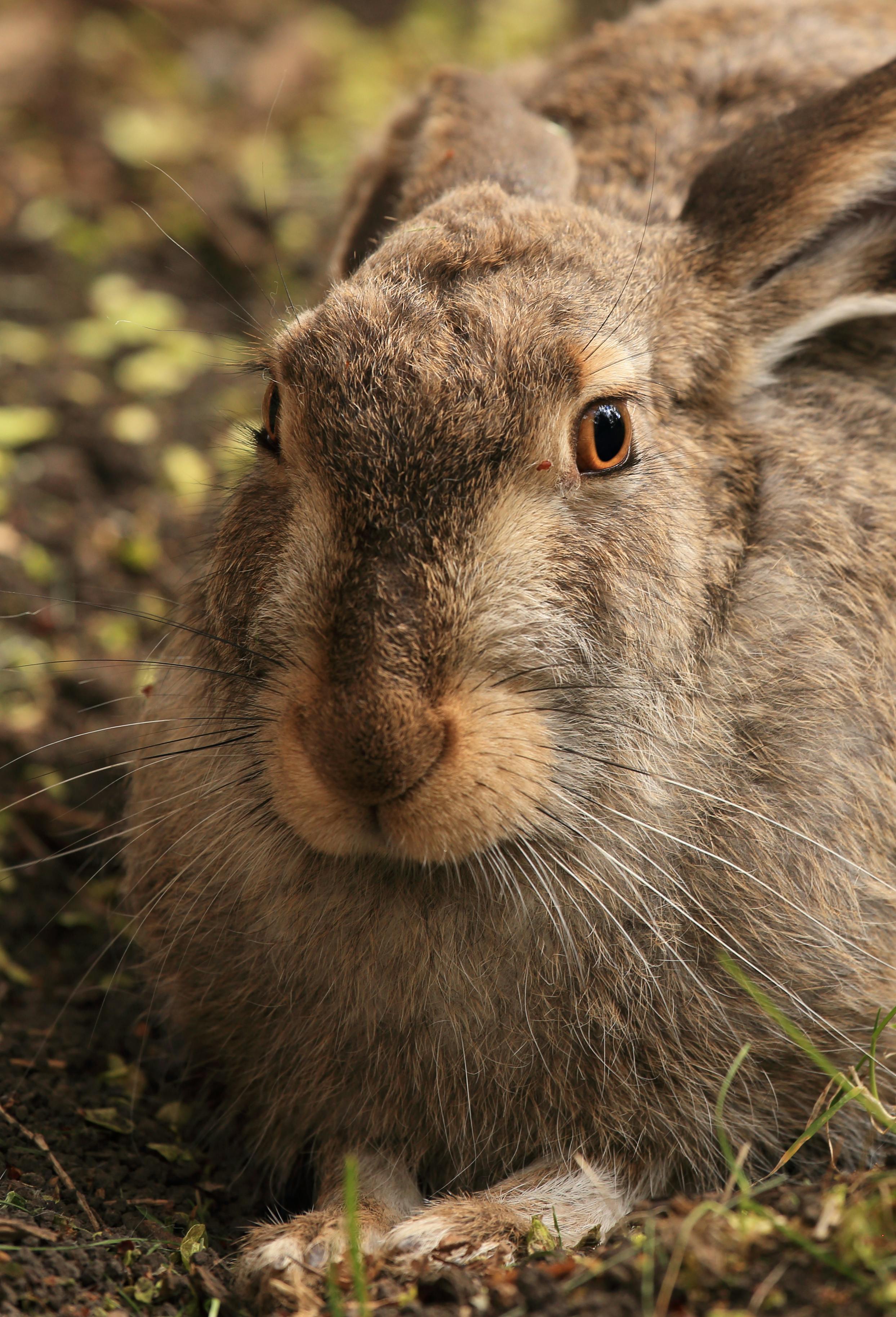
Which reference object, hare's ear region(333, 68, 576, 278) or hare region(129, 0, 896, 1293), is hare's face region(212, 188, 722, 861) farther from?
hare's ear region(333, 68, 576, 278)

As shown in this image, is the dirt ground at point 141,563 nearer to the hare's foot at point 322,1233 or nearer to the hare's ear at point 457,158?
the hare's foot at point 322,1233

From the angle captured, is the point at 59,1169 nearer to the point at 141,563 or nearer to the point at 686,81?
the point at 141,563

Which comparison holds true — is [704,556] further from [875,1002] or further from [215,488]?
[215,488]

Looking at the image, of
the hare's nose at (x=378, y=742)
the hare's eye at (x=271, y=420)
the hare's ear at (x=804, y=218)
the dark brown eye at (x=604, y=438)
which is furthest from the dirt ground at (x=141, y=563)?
the hare's ear at (x=804, y=218)

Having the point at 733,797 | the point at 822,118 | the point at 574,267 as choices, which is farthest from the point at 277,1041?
the point at 822,118

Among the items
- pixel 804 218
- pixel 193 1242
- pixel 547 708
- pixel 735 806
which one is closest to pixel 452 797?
pixel 547 708

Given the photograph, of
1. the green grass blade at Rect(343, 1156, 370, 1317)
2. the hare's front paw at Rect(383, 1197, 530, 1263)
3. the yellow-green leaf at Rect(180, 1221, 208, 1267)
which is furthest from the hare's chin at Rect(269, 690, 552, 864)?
the yellow-green leaf at Rect(180, 1221, 208, 1267)

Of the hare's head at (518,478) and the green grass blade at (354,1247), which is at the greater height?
the hare's head at (518,478)
